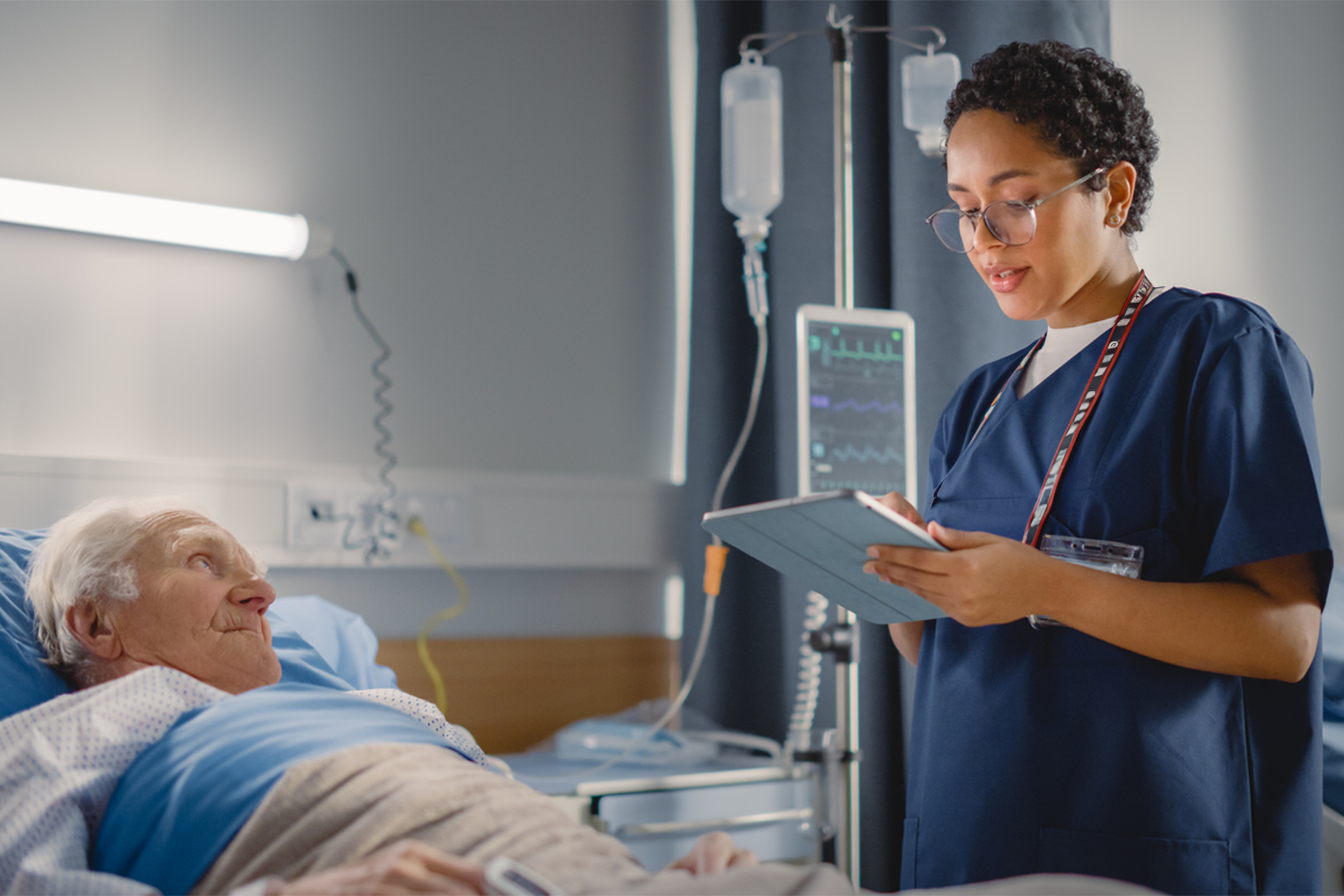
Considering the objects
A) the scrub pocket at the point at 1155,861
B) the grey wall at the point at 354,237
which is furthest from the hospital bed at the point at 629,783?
the scrub pocket at the point at 1155,861

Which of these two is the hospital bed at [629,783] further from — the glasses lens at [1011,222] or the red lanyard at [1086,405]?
the glasses lens at [1011,222]

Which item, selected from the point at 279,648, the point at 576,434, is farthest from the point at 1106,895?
the point at 576,434

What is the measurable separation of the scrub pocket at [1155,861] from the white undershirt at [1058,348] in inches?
20.2

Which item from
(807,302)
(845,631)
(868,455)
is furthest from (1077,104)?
(807,302)

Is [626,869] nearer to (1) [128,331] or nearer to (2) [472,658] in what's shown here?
(2) [472,658]

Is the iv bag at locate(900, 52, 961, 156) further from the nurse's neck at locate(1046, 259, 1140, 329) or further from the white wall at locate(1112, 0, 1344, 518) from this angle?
the nurse's neck at locate(1046, 259, 1140, 329)

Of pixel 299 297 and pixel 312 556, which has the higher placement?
pixel 299 297

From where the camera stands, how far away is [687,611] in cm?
232

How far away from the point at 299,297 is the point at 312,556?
1.62 ft

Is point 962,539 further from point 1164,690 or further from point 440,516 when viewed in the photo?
point 440,516

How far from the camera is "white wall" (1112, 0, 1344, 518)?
196 cm

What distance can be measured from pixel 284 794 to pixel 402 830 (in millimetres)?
123

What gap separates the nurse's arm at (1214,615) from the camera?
3.28ft

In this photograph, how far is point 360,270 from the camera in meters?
2.10
